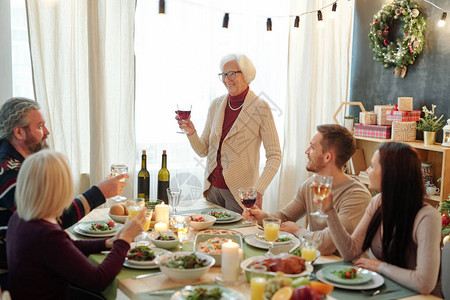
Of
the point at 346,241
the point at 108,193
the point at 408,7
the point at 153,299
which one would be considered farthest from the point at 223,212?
the point at 408,7

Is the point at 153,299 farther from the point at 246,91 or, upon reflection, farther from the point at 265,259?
the point at 246,91

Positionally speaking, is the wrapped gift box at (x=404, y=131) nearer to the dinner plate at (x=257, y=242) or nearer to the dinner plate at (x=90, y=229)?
the dinner plate at (x=257, y=242)

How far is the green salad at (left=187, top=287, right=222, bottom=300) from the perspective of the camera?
1610 millimetres

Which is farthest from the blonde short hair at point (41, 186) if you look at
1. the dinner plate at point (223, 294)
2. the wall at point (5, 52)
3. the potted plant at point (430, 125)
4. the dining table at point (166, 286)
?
the potted plant at point (430, 125)

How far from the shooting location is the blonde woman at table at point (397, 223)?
1.89 meters

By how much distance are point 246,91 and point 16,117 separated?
61.6 inches

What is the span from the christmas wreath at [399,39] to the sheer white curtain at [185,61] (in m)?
0.92

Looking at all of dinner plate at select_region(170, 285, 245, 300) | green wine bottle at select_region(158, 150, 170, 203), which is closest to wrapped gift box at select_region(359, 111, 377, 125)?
green wine bottle at select_region(158, 150, 170, 203)

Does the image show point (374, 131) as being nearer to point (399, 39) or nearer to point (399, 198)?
point (399, 39)

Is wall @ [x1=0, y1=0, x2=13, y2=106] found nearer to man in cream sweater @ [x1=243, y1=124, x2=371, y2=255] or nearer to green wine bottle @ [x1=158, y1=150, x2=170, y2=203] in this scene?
green wine bottle @ [x1=158, y1=150, x2=170, y2=203]

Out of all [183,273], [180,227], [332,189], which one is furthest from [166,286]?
[332,189]

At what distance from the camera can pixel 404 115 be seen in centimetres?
420

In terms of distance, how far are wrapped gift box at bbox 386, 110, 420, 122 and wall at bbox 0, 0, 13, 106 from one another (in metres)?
3.05

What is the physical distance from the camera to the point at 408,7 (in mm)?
4355
